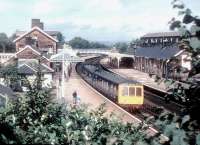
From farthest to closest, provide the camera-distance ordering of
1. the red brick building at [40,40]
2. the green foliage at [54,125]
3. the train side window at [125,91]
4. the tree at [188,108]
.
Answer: the red brick building at [40,40]
the train side window at [125,91]
the green foliage at [54,125]
the tree at [188,108]

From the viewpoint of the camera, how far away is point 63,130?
934cm

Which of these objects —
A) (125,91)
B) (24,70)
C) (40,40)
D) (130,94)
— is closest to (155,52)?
(40,40)

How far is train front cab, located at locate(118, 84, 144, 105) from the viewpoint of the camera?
135 ft

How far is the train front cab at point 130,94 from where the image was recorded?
41.1 m

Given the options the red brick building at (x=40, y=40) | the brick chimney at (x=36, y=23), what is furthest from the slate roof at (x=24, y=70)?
the brick chimney at (x=36, y=23)

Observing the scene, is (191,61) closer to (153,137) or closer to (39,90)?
(153,137)

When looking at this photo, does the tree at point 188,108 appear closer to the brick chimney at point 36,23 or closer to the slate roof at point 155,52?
the slate roof at point 155,52

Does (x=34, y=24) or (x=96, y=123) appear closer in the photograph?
(x=96, y=123)

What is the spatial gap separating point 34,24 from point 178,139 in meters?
84.5

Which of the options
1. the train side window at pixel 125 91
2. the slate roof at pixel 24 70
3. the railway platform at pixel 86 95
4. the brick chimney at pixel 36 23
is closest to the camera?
the railway platform at pixel 86 95

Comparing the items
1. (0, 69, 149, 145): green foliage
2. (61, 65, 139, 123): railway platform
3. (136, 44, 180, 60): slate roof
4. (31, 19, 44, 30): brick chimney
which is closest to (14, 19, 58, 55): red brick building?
(31, 19, 44, 30): brick chimney

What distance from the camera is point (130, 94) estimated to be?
41.3 m

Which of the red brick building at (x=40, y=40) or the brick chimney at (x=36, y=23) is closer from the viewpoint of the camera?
the red brick building at (x=40, y=40)

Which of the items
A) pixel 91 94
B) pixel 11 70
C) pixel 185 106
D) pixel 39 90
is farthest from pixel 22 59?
pixel 185 106
